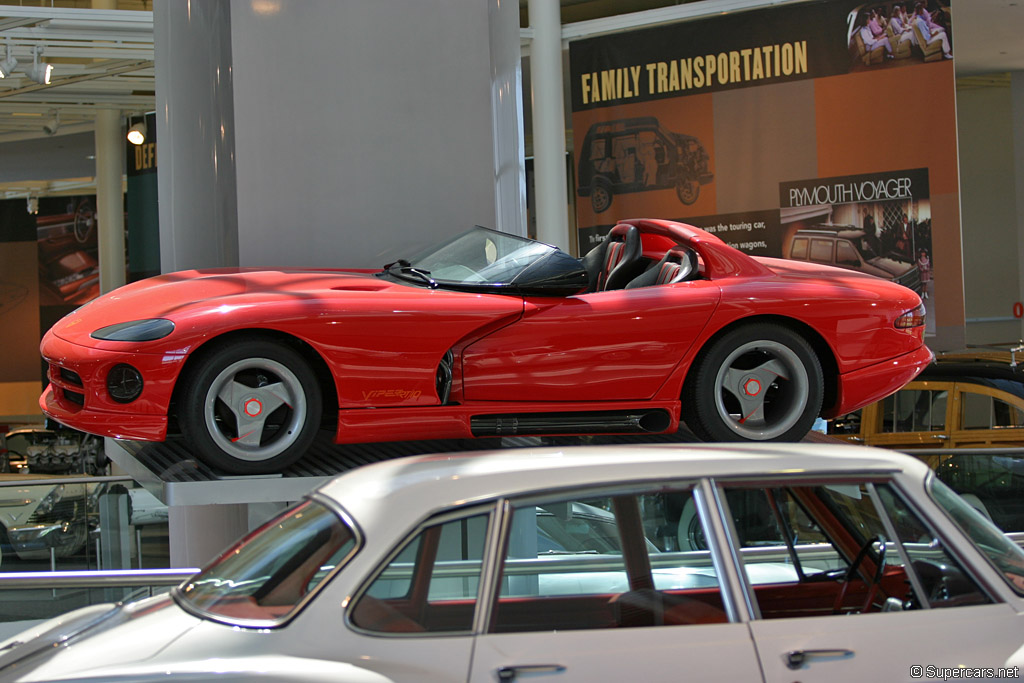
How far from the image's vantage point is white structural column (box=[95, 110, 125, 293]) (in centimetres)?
1517

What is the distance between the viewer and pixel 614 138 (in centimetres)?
1044

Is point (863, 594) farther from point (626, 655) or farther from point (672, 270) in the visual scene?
point (672, 270)

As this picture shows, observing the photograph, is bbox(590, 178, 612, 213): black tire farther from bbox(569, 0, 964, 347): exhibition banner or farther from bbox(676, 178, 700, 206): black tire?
bbox(676, 178, 700, 206): black tire

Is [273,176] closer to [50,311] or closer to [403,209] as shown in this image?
[403,209]

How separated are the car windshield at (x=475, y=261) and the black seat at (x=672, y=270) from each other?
1.71 feet

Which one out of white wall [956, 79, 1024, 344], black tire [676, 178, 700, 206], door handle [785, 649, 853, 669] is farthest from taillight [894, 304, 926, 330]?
white wall [956, 79, 1024, 344]

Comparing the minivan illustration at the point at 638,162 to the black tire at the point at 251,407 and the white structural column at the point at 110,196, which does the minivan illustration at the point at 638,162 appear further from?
the white structural column at the point at 110,196

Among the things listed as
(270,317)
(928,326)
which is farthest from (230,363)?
(928,326)

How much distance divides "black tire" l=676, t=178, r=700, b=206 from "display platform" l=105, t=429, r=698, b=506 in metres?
6.58

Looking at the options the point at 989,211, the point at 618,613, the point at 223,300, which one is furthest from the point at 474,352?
the point at 989,211

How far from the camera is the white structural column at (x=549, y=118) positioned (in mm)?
10414

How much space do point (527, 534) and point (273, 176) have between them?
9.39 feet
